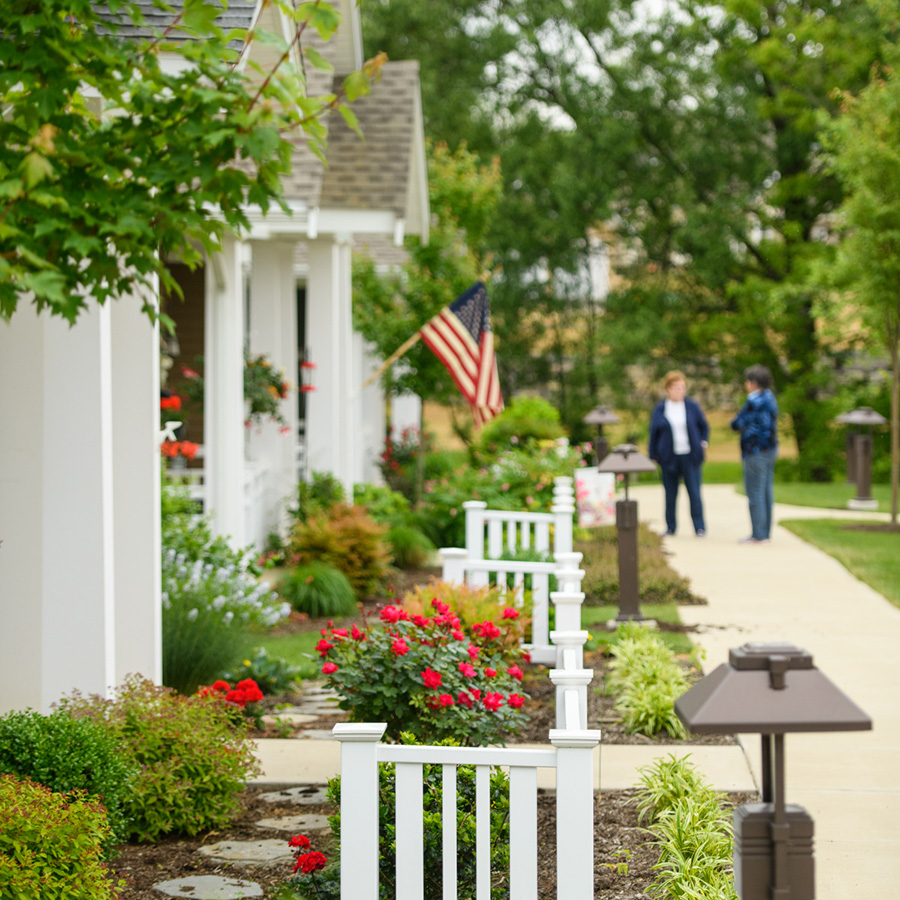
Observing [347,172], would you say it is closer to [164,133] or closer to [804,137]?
[164,133]

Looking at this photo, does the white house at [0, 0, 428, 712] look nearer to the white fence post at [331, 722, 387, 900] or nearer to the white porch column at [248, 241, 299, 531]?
the white fence post at [331, 722, 387, 900]

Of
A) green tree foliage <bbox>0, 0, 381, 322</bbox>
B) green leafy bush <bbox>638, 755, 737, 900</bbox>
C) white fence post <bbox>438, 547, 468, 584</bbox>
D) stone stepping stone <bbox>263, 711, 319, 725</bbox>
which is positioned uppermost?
green tree foliage <bbox>0, 0, 381, 322</bbox>

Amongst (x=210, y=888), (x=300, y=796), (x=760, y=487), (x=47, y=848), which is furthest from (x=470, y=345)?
(x=47, y=848)

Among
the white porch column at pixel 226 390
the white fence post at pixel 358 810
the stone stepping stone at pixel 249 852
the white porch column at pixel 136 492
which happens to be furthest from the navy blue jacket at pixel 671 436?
the white fence post at pixel 358 810

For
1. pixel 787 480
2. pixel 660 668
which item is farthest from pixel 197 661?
pixel 787 480

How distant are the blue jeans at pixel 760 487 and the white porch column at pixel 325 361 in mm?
4515

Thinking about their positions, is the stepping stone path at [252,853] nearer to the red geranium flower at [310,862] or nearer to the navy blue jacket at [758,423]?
the red geranium flower at [310,862]

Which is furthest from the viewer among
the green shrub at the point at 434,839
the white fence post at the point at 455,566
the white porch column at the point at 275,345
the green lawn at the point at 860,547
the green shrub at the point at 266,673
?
the white porch column at the point at 275,345

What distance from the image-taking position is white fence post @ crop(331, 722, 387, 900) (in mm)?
3363

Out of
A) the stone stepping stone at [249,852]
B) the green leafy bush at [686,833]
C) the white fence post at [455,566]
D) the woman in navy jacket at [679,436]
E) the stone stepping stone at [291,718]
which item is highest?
the woman in navy jacket at [679,436]

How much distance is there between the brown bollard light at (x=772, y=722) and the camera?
2385 millimetres

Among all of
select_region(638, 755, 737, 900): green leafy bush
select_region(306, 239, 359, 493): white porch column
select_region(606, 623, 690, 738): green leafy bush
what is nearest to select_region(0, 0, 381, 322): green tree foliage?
select_region(638, 755, 737, 900): green leafy bush

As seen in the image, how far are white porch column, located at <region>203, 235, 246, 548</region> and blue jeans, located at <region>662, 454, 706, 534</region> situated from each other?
5642 mm

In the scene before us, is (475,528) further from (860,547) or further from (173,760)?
(860,547)
